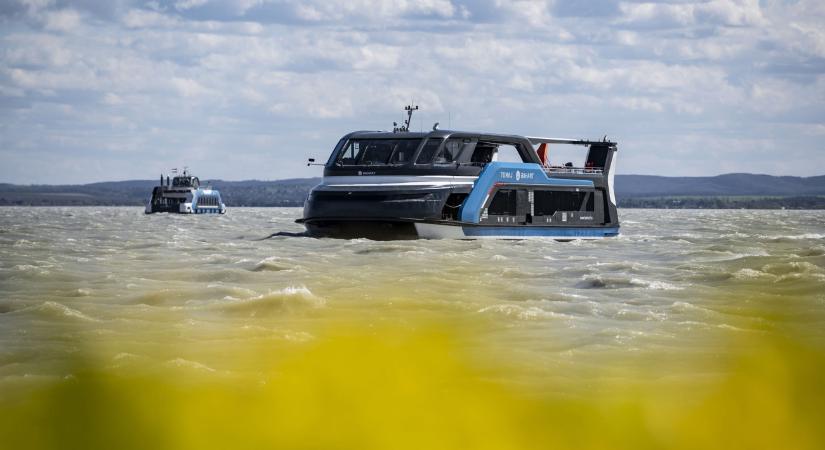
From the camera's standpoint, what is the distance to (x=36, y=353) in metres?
11.2

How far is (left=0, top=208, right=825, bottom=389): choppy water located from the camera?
36.5 ft

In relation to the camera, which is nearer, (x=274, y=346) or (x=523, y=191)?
(x=274, y=346)

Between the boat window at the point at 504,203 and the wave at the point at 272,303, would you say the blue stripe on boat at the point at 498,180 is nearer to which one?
the boat window at the point at 504,203

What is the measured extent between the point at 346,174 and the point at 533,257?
949cm

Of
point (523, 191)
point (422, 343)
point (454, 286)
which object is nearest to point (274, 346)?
point (422, 343)

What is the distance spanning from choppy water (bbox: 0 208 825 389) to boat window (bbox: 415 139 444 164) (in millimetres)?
5825

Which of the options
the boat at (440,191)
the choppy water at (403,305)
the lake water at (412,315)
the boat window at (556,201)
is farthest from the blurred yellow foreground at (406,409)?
the boat window at (556,201)

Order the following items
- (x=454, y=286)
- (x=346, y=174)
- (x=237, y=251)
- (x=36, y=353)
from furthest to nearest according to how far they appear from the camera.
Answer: (x=346, y=174)
(x=237, y=251)
(x=454, y=286)
(x=36, y=353)

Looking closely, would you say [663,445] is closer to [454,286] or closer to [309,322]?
[309,322]

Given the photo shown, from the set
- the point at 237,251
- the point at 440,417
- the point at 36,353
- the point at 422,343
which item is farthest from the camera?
the point at 237,251

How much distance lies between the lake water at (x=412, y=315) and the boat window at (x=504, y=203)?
28.9 feet

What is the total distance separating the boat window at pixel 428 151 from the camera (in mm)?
35969

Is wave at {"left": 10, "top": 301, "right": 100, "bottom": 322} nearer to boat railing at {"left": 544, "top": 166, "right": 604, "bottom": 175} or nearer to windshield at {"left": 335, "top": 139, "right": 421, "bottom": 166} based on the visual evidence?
windshield at {"left": 335, "top": 139, "right": 421, "bottom": 166}

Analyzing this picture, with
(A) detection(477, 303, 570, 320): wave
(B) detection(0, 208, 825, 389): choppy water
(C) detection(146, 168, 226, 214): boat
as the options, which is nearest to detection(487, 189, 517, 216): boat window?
(B) detection(0, 208, 825, 389): choppy water
